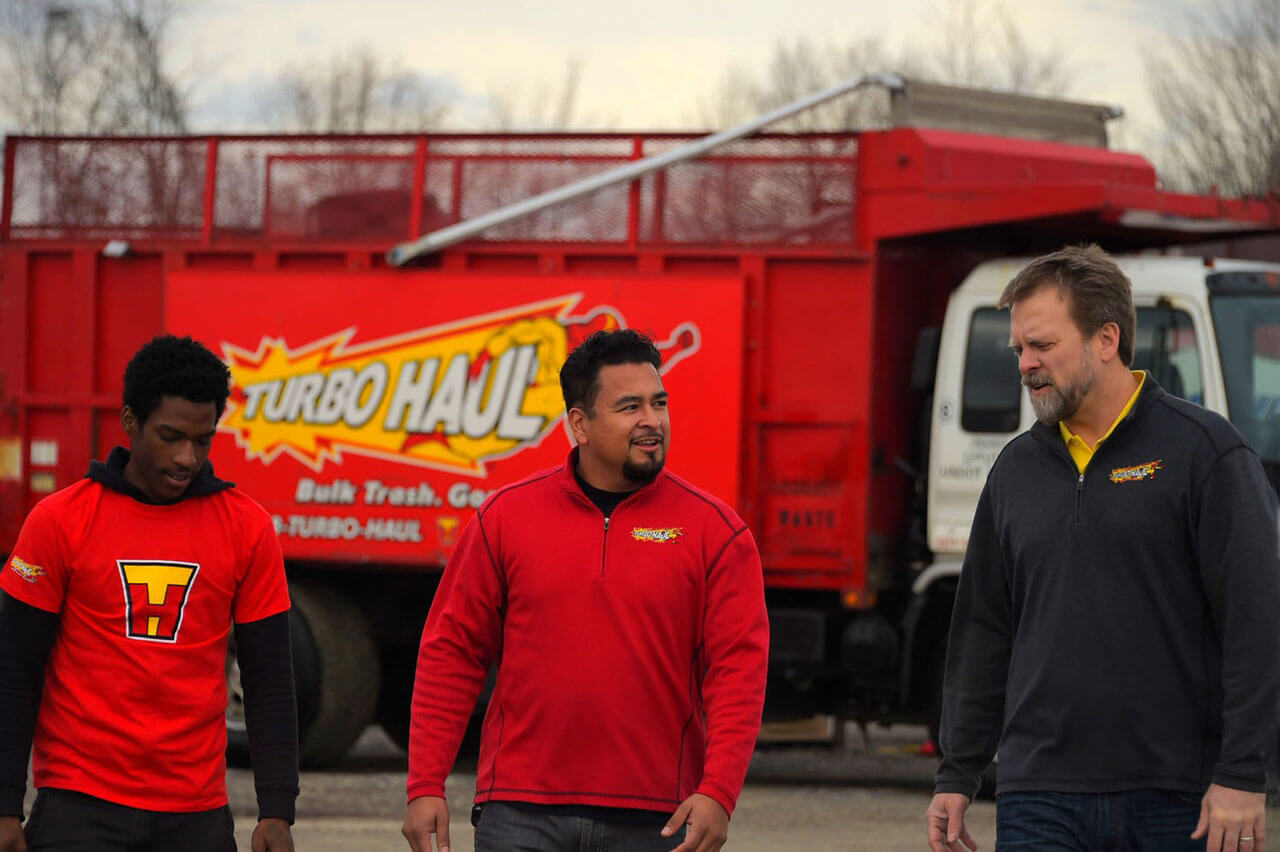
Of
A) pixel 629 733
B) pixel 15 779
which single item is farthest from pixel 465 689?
pixel 15 779

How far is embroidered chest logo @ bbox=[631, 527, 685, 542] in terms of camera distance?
4.08 meters

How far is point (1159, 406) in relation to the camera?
3904mm

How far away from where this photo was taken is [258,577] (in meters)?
4.21

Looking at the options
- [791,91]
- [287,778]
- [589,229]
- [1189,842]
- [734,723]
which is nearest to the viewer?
[1189,842]

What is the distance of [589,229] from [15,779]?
6.31m

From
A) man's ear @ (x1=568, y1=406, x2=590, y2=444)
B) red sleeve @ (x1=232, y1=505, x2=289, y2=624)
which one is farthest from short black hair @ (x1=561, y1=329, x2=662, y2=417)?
red sleeve @ (x1=232, y1=505, x2=289, y2=624)

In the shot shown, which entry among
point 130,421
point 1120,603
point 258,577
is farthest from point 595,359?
point 1120,603

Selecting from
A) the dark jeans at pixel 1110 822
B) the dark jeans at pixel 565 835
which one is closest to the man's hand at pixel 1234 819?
the dark jeans at pixel 1110 822

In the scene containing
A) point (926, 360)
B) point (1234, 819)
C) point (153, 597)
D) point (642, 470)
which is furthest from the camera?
point (926, 360)

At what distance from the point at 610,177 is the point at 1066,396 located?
609 centimetres

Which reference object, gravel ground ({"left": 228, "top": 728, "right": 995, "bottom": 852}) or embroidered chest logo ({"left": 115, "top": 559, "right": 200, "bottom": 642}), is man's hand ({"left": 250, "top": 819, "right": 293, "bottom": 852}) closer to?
embroidered chest logo ({"left": 115, "top": 559, "right": 200, "bottom": 642})

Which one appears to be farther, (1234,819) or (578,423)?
(578,423)

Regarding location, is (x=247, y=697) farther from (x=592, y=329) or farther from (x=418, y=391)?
(x=418, y=391)

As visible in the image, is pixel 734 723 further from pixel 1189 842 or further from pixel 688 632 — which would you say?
pixel 1189 842
